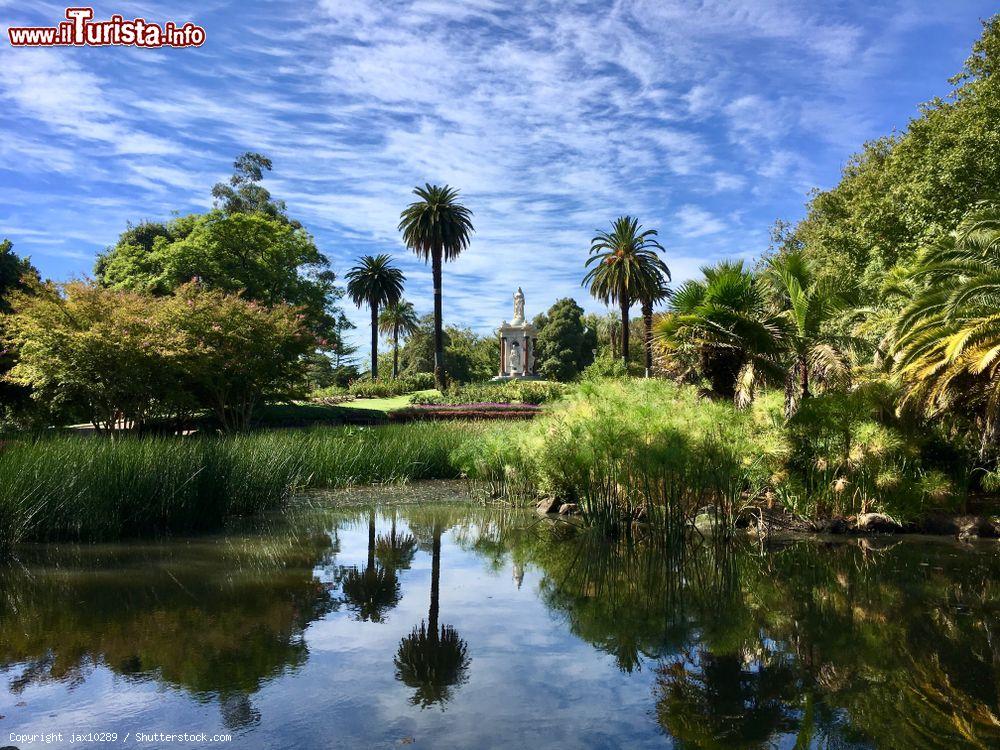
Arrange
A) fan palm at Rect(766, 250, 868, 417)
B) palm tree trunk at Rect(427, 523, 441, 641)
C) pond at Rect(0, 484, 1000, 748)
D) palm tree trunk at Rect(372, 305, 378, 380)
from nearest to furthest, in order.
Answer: pond at Rect(0, 484, 1000, 748) < palm tree trunk at Rect(427, 523, 441, 641) < fan palm at Rect(766, 250, 868, 417) < palm tree trunk at Rect(372, 305, 378, 380)

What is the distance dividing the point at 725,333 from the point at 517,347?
38.5 m

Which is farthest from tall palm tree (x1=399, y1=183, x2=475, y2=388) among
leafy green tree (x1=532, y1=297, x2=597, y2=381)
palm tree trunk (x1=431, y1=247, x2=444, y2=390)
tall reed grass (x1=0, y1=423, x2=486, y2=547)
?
tall reed grass (x1=0, y1=423, x2=486, y2=547)

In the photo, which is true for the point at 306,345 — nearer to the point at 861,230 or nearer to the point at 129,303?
the point at 129,303

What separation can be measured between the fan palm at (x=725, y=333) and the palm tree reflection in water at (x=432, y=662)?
7.91 meters

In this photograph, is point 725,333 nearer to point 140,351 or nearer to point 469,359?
point 140,351

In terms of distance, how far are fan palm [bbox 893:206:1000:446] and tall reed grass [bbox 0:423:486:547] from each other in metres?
11.5

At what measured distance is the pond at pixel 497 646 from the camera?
5.16m

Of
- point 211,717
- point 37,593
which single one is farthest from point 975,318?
point 37,593

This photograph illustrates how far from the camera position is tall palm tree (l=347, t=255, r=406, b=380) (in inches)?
2265

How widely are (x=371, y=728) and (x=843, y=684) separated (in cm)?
373

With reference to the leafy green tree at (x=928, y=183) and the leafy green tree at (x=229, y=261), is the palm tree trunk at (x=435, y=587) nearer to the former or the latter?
the leafy green tree at (x=928, y=183)

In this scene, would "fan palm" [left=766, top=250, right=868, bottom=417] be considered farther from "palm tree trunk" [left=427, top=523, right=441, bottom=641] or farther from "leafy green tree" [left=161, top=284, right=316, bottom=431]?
"leafy green tree" [left=161, top=284, right=316, bottom=431]

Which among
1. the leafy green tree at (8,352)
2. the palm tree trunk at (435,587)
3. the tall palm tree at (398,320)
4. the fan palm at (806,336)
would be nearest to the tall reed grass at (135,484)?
the palm tree trunk at (435,587)

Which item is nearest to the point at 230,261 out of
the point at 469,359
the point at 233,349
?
the point at 233,349
